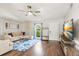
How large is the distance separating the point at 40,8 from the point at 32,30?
0.56 meters

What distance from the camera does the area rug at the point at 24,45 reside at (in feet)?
6.92

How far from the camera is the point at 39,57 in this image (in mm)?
1662

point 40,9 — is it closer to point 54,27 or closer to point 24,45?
point 54,27

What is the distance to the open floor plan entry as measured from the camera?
1.85m

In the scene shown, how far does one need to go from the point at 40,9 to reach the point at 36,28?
474mm

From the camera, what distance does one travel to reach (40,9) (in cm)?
186

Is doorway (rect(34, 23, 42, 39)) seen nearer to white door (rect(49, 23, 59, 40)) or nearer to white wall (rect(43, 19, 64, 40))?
white wall (rect(43, 19, 64, 40))

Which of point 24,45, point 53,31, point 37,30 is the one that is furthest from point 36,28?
point 24,45

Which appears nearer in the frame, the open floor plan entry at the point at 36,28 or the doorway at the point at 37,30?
the open floor plan entry at the point at 36,28

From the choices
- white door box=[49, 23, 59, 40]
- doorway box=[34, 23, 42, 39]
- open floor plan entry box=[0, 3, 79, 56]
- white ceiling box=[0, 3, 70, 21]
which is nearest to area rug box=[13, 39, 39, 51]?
open floor plan entry box=[0, 3, 79, 56]

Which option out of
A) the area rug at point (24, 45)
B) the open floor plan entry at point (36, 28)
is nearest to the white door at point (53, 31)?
the open floor plan entry at point (36, 28)

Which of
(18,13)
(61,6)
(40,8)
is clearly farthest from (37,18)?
(61,6)

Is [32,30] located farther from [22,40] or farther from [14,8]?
[14,8]

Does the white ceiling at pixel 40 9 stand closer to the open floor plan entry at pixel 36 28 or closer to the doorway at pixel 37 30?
the open floor plan entry at pixel 36 28
